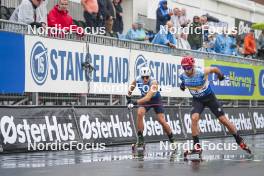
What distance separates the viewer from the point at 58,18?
18.0 m

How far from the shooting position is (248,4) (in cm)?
3634

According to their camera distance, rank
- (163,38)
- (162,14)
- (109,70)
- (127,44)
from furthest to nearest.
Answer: (162,14), (163,38), (127,44), (109,70)

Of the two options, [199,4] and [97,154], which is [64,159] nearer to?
[97,154]

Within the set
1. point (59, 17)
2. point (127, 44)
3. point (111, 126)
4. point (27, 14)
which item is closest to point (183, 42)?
point (127, 44)

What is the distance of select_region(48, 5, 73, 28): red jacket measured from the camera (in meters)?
17.8

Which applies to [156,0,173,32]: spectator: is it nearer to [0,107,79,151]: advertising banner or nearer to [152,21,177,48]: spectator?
[152,21,177,48]: spectator

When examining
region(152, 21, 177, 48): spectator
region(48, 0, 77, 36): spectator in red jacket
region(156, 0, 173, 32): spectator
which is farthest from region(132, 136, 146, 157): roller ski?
region(156, 0, 173, 32): spectator

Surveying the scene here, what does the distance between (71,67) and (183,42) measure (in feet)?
25.3

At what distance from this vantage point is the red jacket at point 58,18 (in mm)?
17812

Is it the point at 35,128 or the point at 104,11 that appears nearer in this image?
the point at 35,128

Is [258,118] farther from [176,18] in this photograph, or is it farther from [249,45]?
[176,18]

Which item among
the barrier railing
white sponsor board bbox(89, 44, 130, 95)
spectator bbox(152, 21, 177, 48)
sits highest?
spectator bbox(152, 21, 177, 48)

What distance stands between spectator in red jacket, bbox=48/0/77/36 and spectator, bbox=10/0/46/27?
1.50 feet

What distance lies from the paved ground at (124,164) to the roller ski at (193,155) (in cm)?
13
